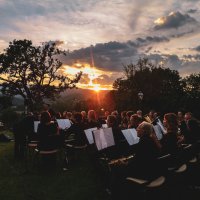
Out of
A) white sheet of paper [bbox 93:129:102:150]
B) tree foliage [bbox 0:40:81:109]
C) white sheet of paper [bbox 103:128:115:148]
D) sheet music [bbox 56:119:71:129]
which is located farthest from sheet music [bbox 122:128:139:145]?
tree foliage [bbox 0:40:81:109]

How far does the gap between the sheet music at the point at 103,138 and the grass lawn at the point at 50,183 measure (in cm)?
125

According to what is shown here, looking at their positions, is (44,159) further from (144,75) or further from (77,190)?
(144,75)

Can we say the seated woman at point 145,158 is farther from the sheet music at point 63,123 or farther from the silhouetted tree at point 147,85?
the silhouetted tree at point 147,85

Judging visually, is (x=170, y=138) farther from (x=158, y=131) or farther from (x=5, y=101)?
(x=5, y=101)

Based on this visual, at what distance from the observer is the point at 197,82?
65562 mm

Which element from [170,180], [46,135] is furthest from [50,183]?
[170,180]

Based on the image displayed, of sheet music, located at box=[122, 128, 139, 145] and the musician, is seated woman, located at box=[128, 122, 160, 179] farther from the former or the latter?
the musician

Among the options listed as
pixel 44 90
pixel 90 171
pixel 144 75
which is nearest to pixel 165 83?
pixel 144 75

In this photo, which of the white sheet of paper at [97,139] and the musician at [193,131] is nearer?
the white sheet of paper at [97,139]

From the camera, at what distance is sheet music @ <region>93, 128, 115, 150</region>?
28.7 ft

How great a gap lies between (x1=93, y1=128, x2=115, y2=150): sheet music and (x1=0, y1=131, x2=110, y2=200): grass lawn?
1.25m

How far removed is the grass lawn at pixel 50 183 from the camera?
27.9ft

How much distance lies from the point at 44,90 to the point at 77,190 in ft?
118

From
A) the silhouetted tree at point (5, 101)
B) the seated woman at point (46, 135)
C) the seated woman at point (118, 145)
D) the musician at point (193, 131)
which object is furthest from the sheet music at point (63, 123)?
the silhouetted tree at point (5, 101)
